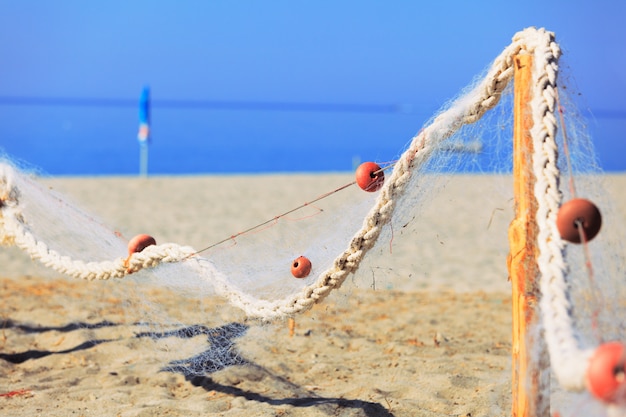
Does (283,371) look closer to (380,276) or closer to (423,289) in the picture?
(380,276)

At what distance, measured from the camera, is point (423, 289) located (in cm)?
696

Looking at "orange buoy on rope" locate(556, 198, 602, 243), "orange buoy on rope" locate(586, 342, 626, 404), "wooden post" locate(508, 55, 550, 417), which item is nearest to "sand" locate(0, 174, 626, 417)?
"wooden post" locate(508, 55, 550, 417)

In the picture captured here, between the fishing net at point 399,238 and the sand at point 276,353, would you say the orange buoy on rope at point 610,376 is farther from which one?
the sand at point 276,353

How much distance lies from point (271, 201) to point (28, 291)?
6.65 m

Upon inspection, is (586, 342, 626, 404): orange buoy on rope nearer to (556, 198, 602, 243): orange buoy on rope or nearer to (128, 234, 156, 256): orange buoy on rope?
(556, 198, 602, 243): orange buoy on rope

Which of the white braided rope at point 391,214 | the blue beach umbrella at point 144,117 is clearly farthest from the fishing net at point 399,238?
the blue beach umbrella at point 144,117

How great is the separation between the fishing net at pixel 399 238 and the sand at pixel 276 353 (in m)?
0.14

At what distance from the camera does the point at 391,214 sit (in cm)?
291

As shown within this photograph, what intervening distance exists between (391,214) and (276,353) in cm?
196

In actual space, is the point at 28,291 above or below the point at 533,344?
above

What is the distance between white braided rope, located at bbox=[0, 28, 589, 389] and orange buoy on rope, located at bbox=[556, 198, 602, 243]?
73mm

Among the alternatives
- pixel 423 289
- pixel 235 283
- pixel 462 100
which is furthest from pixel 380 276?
pixel 423 289

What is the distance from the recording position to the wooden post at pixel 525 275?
99.3 inches

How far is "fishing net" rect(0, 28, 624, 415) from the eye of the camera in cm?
219
